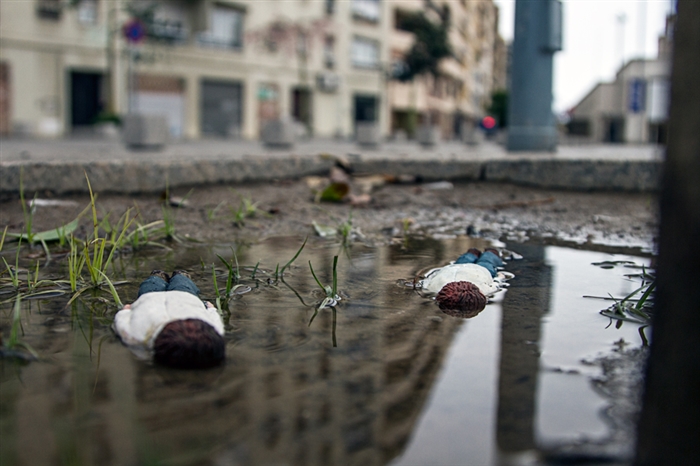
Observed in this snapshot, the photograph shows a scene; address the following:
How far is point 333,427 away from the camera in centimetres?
113

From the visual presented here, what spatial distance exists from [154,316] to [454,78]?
145ft

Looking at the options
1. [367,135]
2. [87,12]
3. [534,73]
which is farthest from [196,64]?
[534,73]

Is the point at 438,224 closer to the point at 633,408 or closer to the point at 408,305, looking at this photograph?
the point at 408,305

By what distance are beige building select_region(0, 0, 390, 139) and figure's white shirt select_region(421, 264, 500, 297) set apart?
16574 mm

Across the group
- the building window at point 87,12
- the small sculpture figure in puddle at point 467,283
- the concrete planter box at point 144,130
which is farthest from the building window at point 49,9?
the small sculpture figure in puddle at point 467,283

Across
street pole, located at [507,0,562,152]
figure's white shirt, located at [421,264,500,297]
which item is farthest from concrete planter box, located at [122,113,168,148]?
figure's white shirt, located at [421,264,500,297]

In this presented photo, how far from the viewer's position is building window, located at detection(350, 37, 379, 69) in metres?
30.1

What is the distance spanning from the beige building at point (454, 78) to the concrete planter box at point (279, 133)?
23.5 meters

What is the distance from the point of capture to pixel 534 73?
21.2 feet

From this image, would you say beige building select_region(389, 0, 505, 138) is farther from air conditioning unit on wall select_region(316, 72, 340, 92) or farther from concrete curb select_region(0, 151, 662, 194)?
concrete curb select_region(0, 151, 662, 194)

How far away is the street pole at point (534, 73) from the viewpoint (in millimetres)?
6418

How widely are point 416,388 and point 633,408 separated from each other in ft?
1.29

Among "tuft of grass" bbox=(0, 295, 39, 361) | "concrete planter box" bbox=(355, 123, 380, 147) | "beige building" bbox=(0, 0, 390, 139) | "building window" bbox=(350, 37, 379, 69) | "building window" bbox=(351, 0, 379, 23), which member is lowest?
"tuft of grass" bbox=(0, 295, 39, 361)

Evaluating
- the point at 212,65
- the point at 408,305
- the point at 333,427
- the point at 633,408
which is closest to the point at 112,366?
the point at 333,427
